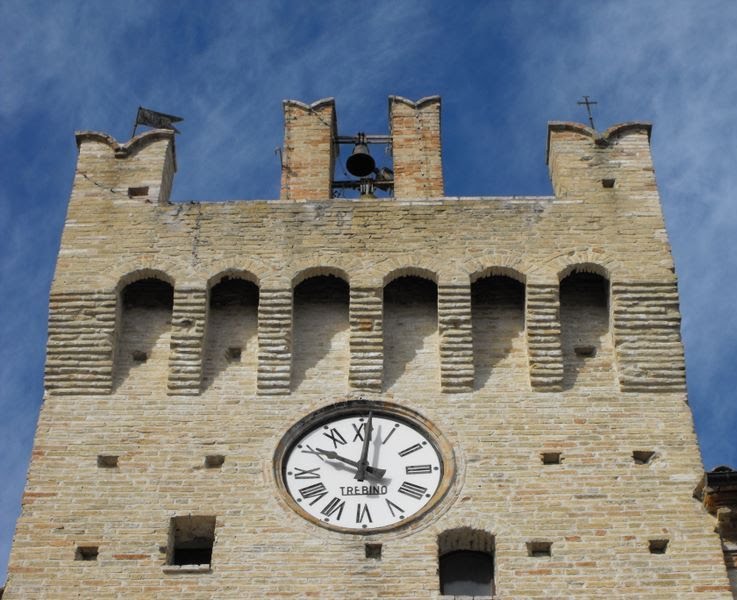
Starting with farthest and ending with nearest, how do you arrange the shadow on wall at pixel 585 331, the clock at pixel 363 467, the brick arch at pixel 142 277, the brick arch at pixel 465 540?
the brick arch at pixel 142 277
the shadow on wall at pixel 585 331
the clock at pixel 363 467
the brick arch at pixel 465 540

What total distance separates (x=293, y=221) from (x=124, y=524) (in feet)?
16.6

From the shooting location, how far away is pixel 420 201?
21500mm

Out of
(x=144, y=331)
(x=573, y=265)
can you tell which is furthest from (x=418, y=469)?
(x=144, y=331)

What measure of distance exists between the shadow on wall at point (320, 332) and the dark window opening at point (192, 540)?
7.67 feet

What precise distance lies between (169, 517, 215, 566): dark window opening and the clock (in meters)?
1.01

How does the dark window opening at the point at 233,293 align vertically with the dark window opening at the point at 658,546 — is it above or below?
above

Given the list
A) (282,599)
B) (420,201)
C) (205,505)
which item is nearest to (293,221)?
(420,201)

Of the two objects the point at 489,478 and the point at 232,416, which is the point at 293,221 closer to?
the point at 232,416

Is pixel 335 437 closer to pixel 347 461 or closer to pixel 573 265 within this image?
pixel 347 461

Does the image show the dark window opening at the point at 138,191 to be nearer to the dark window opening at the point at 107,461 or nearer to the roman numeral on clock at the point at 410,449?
the dark window opening at the point at 107,461

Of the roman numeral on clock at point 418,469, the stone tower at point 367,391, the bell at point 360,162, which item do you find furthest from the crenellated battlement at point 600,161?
the roman numeral on clock at point 418,469

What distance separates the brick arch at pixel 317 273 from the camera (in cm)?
2077

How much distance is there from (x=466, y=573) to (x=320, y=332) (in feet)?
13.3

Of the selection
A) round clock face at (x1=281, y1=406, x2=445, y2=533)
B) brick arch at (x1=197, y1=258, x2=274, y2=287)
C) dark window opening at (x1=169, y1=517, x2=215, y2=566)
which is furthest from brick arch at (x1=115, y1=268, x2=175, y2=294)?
dark window opening at (x1=169, y1=517, x2=215, y2=566)
